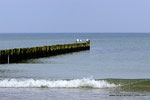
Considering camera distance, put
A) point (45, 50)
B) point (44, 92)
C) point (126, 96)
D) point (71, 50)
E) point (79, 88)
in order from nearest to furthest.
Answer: point (126, 96) < point (44, 92) < point (79, 88) < point (45, 50) < point (71, 50)

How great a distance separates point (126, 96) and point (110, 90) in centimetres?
248

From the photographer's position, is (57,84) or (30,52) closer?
(57,84)

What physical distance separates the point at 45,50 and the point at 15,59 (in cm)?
1092

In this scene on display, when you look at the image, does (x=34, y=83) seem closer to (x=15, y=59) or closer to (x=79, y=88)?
(x=79, y=88)

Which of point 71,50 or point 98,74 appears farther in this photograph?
point 71,50

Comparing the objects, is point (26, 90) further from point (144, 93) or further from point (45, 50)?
point (45, 50)

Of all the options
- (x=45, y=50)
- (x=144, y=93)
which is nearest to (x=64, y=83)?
(x=144, y=93)

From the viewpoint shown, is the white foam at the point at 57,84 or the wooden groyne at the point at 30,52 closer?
the white foam at the point at 57,84

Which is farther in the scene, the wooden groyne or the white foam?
the wooden groyne

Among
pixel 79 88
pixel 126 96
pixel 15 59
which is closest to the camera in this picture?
pixel 126 96

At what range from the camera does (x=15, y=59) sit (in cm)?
4800

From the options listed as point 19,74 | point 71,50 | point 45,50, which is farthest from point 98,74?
point 71,50

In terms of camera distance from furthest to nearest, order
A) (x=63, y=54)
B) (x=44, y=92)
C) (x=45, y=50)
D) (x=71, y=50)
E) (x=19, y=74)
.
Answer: (x=71, y=50)
(x=63, y=54)
(x=45, y=50)
(x=19, y=74)
(x=44, y=92)

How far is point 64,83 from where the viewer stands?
25.4 meters
